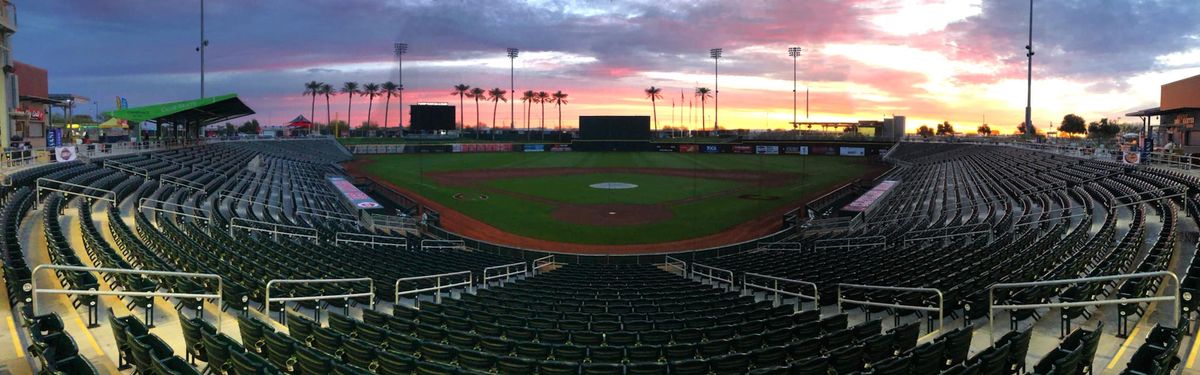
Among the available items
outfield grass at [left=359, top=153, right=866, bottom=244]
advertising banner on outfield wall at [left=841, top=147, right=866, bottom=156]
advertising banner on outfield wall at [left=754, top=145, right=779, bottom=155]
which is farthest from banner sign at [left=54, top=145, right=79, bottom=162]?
advertising banner on outfield wall at [left=841, top=147, right=866, bottom=156]

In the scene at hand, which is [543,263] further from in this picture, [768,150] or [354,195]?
[768,150]

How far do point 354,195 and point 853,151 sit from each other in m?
73.0

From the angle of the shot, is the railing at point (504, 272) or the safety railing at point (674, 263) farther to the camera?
the safety railing at point (674, 263)

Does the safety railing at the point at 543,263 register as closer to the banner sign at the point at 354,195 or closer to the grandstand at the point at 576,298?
the grandstand at the point at 576,298

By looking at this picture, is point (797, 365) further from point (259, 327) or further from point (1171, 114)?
point (1171, 114)

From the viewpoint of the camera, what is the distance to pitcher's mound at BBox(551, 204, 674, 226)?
38.9 meters

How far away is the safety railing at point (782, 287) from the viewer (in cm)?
1419

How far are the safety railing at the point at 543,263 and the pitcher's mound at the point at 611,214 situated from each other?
36.5 ft

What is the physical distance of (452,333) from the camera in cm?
987

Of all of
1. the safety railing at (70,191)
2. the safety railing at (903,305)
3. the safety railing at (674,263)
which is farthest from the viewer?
the safety railing at (674,263)

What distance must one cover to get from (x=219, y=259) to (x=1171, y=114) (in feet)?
193

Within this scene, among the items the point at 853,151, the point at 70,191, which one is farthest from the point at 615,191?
the point at 853,151

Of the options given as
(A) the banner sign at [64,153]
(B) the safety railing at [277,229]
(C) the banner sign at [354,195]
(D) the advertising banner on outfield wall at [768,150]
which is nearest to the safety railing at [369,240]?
(B) the safety railing at [277,229]

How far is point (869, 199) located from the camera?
135ft
